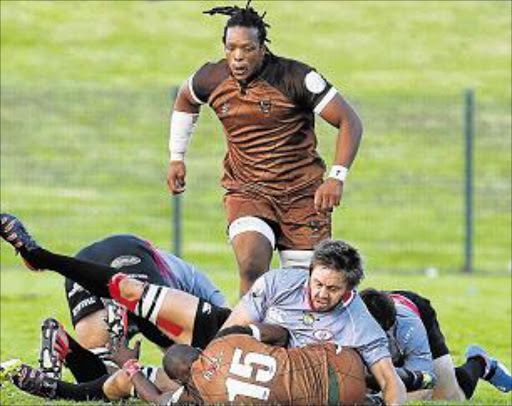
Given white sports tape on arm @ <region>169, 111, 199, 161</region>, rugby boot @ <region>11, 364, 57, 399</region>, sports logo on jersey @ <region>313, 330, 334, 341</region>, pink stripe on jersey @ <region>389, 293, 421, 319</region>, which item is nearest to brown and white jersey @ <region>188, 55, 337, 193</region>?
white sports tape on arm @ <region>169, 111, 199, 161</region>

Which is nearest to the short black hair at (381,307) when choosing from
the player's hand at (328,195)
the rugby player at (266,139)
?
the player's hand at (328,195)

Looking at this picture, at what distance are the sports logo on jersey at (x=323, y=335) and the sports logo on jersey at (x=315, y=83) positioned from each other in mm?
1981

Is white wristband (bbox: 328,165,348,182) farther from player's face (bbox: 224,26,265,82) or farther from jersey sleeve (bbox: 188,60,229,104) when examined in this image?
jersey sleeve (bbox: 188,60,229,104)

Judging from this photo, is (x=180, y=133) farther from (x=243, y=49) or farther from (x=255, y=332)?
(x=255, y=332)

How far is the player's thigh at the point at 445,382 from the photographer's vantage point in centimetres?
1302

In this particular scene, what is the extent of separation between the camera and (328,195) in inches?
488

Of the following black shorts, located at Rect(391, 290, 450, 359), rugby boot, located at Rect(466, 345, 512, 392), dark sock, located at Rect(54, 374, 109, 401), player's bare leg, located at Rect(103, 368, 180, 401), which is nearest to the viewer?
player's bare leg, located at Rect(103, 368, 180, 401)

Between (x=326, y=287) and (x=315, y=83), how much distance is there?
1.97 m

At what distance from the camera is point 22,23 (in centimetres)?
4075

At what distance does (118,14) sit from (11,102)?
15.6 meters

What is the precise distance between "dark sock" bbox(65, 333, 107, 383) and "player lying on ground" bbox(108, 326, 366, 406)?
4.26 ft

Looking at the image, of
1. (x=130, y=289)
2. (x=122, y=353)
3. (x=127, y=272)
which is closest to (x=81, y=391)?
(x=122, y=353)

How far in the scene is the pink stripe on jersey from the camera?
13.1 meters

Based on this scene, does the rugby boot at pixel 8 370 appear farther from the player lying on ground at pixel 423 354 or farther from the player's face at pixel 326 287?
the player lying on ground at pixel 423 354
